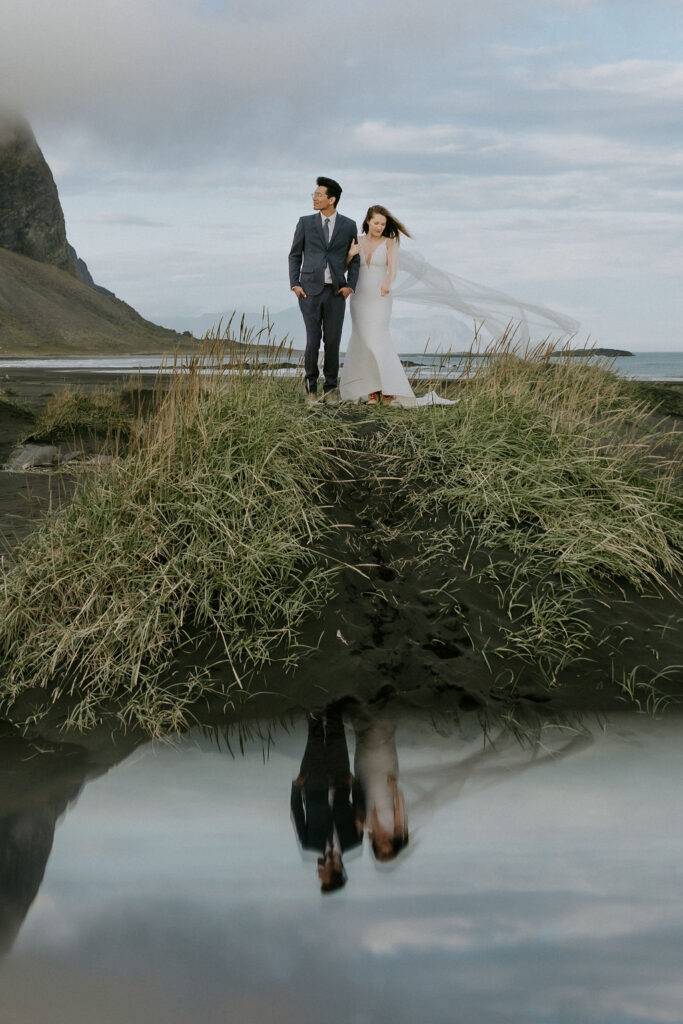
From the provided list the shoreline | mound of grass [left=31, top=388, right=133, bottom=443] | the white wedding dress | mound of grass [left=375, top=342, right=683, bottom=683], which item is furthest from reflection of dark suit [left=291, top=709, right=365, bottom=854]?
mound of grass [left=31, top=388, right=133, bottom=443]

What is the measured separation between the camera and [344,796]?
10.4 feet

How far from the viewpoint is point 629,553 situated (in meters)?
5.15

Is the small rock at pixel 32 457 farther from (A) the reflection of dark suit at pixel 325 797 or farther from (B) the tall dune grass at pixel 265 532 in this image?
(A) the reflection of dark suit at pixel 325 797

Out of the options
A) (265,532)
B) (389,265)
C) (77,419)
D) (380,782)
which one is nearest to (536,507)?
(265,532)

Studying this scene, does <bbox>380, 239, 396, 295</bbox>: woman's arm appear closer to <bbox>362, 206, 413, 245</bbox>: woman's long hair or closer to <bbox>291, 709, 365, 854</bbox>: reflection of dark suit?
<bbox>362, 206, 413, 245</bbox>: woman's long hair

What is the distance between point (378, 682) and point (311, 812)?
3.56 feet

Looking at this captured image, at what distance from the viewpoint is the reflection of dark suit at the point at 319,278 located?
7.42 metres

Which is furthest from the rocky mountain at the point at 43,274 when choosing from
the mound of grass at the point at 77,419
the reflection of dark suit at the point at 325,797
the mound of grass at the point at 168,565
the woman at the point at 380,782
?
the reflection of dark suit at the point at 325,797

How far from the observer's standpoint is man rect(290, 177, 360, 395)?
740 centimetres

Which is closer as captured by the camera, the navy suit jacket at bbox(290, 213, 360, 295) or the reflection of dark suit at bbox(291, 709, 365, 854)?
the reflection of dark suit at bbox(291, 709, 365, 854)

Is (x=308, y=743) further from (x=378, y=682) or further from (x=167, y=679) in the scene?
(x=167, y=679)

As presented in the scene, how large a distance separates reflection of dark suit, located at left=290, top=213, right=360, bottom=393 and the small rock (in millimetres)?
3272

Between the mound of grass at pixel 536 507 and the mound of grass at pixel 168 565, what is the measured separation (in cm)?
77

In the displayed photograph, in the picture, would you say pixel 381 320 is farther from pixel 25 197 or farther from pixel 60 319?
pixel 25 197
